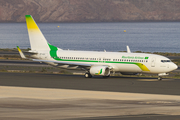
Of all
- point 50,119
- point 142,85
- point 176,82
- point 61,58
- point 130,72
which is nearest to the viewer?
point 50,119

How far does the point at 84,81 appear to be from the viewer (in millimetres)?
50125

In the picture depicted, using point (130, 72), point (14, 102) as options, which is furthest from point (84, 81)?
point (14, 102)

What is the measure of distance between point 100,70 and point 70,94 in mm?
14690

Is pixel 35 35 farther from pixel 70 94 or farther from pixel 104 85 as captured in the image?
pixel 70 94

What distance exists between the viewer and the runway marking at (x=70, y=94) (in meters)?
36.0

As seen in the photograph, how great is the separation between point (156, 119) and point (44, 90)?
723 inches

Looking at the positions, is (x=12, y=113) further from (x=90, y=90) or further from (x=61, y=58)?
(x=61, y=58)

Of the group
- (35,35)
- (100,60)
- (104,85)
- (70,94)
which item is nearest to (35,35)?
(35,35)

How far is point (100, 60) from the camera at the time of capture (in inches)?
2124

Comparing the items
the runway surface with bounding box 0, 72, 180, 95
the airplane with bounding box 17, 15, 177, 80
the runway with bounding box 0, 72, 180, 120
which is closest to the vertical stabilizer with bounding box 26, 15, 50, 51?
the airplane with bounding box 17, 15, 177, 80

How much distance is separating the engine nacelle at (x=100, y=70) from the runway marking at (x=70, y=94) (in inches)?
461

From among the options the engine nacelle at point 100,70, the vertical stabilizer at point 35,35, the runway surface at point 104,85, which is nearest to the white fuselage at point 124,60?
the engine nacelle at point 100,70

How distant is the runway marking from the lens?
1419 inches

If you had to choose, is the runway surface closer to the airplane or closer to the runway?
the runway
